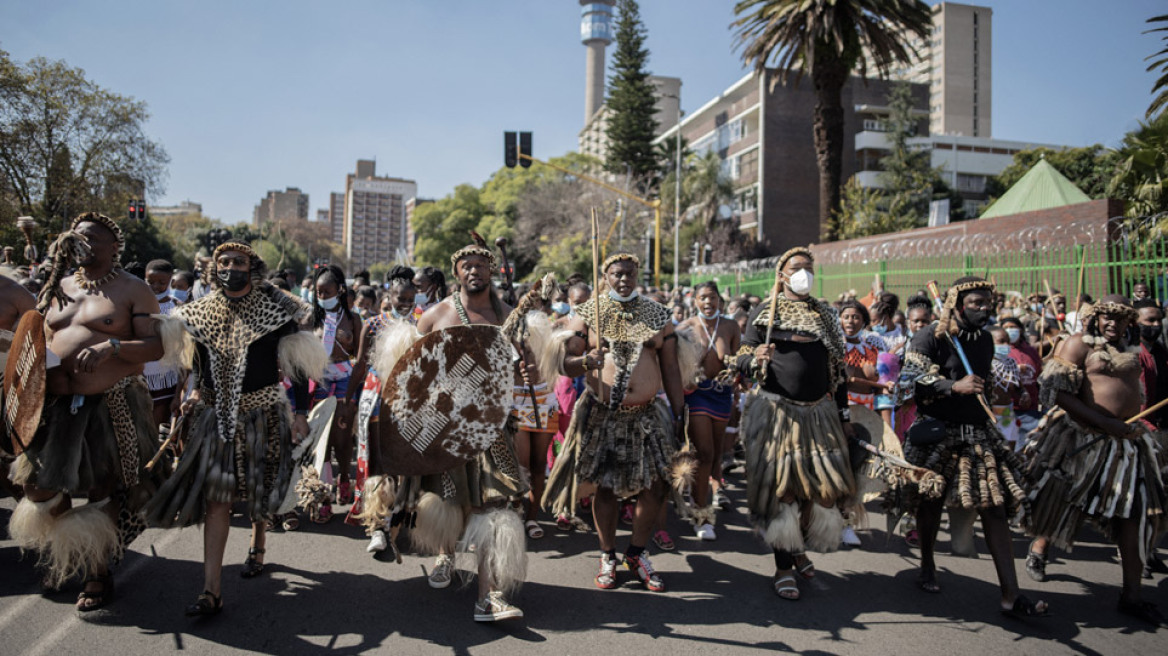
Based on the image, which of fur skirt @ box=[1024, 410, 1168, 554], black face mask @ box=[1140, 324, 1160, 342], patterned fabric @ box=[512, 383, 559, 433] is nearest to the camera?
fur skirt @ box=[1024, 410, 1168, 554]

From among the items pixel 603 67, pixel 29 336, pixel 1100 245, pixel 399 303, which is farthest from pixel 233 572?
pixel 603 67

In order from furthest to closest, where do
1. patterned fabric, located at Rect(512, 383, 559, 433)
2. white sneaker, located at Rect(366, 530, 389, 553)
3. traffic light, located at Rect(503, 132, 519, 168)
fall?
1. traffic light, located at Rect(503, 132, 519, 168)
2. patterned fabric, located at Rect(512, 383, 559, 433)
3. white sneaker, located at Rect(366, 530, 389, 553)

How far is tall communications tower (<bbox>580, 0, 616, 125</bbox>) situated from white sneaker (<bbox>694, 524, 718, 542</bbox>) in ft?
433

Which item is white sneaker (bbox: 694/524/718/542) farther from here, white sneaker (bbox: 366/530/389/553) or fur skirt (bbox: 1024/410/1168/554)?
white sneaker (bbox: 366/530/389/553)

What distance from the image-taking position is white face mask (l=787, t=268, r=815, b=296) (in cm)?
507

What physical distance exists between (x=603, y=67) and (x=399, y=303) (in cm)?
13781

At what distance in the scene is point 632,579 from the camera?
514cm

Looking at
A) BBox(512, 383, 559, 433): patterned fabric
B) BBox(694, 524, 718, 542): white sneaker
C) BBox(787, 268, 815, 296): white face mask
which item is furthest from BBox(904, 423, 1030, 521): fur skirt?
BBox(512, 383, 559, 433): patterned fabric

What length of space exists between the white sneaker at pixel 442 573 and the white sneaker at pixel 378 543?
0.76 metres

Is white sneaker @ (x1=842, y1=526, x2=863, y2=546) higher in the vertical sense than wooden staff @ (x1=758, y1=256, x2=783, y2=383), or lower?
lower

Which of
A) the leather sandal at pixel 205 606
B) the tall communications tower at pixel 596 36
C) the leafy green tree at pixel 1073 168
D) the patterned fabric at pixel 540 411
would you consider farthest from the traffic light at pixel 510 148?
the tall communications tower at pixel 596 36

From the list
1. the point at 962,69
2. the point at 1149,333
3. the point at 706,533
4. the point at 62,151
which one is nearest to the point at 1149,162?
the point at 1149,333

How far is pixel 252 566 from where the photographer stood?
505 centimetres

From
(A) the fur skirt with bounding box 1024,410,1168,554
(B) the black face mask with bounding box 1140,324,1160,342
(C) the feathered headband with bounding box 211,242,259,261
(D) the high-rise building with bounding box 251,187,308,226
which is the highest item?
(D) the high-rise building with bounding box 251,187,308,226
